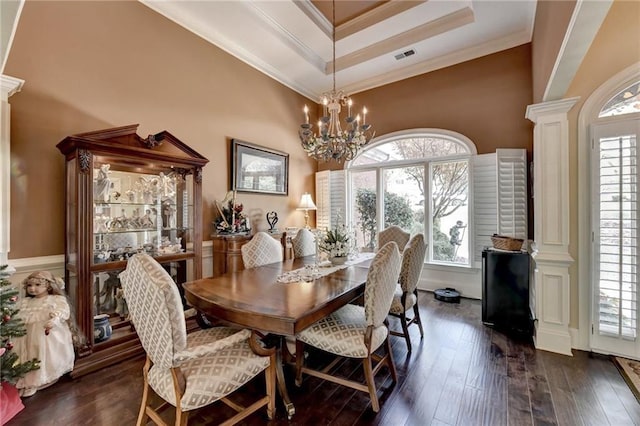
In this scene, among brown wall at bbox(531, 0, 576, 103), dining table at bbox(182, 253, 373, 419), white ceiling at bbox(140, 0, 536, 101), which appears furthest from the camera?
white ceiling at bbox(140, 0, 536, 101)

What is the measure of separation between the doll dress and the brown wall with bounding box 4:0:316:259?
588 millimetres

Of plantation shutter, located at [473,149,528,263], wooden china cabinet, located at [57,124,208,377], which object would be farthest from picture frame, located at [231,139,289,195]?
plantation shutter, located at [473,149,528,263]

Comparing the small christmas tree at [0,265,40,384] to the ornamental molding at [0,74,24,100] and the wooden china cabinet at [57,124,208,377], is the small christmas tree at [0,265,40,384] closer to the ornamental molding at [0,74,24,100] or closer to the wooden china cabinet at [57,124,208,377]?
the wooden china cabinet at [57,124,208,377]

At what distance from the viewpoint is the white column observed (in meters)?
2.16

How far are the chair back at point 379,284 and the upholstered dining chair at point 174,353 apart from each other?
73cm

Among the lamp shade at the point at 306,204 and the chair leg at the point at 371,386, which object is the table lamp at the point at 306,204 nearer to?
the lamp shade at the point at 306,204

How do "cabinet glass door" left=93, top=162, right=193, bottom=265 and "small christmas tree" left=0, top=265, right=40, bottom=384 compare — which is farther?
"cabinet glass door" left=93, top=162, right=193, bottom=265

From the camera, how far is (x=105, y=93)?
9.29 ft

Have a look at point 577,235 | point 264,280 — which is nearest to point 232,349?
point 264,280

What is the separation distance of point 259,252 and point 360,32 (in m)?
3.44

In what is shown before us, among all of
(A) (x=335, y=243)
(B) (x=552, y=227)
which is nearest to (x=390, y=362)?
(A) (x=335, y=243)

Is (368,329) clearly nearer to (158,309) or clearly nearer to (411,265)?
(411,265)

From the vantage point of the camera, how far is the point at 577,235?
2.63 m

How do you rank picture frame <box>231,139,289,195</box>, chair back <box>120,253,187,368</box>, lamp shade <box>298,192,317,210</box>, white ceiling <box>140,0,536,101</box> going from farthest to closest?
lamp shade <box>298,192,317,210</box>
picture frame <box>231,139,289,195</box>
white ceiling <box>140,0,536,101</box>
chair back <box>120,253,187,368</box>
